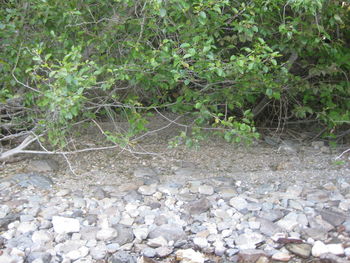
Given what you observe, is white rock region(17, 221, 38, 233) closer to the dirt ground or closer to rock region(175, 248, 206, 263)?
the dirt ground

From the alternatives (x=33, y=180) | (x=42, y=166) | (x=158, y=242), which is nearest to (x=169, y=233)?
(x=158, y=242)

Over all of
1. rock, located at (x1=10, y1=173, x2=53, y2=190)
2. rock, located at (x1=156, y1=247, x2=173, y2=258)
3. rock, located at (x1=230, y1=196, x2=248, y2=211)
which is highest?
rock, located at (x1=10, y1=173, x2=53, y2=190)

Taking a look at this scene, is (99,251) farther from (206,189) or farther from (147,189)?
(206,189)

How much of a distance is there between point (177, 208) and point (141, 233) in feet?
1.42

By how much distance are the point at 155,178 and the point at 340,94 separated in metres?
1.96

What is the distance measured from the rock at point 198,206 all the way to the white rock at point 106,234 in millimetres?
556

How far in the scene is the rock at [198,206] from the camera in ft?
10.8

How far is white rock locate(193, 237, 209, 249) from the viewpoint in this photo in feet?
9.61

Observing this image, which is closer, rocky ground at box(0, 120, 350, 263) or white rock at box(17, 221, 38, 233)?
rocky ground at box(0, 120, 350, 263)

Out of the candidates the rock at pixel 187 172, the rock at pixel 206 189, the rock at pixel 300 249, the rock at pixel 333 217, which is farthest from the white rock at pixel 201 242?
the rock at pixel 187 172

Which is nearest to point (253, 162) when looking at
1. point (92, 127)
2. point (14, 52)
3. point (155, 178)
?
point (155, 178)

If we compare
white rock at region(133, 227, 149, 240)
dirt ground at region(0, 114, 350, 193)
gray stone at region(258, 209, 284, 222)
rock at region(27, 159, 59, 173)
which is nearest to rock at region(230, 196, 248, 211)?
gray stone at region(258, 209, 284, 222)

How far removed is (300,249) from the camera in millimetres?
2916

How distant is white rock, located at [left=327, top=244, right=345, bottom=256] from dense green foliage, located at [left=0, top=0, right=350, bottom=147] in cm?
85
